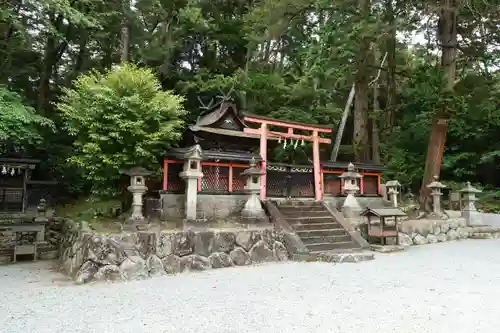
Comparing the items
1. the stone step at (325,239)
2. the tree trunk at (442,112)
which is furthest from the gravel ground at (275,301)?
the tree trunk at (442,112)

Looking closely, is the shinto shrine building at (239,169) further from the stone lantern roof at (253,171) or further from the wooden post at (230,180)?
the stone lantern roof at (253,171)

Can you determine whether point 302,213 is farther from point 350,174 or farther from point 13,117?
point 13,117

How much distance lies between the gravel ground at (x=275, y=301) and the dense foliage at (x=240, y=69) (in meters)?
3.48

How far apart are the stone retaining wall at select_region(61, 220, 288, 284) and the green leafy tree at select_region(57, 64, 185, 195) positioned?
169cm

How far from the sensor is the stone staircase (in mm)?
9031

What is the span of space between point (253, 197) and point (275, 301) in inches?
180

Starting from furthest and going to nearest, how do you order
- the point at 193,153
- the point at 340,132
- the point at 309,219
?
the point at 340,132 → the point at 309,219 → the point at 193,153

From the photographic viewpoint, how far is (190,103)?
16953 millimetres

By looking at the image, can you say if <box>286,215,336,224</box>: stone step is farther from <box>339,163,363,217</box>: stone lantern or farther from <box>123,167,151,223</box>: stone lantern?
<box>123,167,151,223</box>: stone lantern

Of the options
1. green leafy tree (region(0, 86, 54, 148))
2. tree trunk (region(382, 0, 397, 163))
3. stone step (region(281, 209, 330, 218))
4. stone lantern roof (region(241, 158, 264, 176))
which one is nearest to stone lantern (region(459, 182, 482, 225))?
tree trunk (region(382, 0, 397, 163))

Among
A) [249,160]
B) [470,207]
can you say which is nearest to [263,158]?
[249,160]

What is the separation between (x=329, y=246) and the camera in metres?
8.96

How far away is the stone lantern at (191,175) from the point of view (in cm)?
857

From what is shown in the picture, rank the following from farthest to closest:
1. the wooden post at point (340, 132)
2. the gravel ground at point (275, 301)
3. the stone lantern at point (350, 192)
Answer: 1. the wooden post at point (340, 132)
2. the stone lantern at point (350, 192)
3. the gravel ground at point (275, 301)
